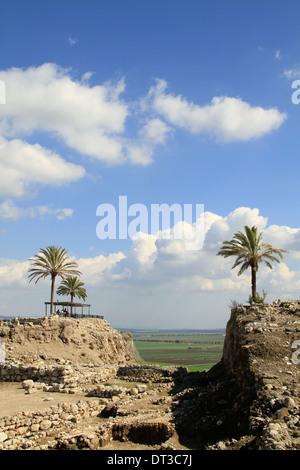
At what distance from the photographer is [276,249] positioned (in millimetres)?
24438

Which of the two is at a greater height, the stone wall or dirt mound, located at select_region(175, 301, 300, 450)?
dirt mound, located at select_region(175, 301, 300, 450)

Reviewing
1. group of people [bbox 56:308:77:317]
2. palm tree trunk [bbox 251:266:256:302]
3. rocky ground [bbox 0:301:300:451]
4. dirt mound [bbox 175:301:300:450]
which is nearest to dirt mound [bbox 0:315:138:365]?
group of people [bbox 56:308:77:317]

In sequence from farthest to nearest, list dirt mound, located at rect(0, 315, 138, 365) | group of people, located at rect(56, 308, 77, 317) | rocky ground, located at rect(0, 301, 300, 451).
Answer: group of people, located at rect(56, 308, 77, 317) < dirt mound, located at rect(0, 315, 138, 365) < rocky ground, located at rect(0, 301, 300, 451)

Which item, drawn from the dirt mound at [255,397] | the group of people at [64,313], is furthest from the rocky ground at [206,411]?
the group of people at [64,313]

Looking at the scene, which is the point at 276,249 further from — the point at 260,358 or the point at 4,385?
the point at 4,385

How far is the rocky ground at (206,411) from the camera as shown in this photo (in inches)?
387

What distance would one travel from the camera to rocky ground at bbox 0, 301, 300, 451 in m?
9.82

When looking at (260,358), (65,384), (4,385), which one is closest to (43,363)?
(4,385)

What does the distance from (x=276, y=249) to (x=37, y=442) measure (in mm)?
19436

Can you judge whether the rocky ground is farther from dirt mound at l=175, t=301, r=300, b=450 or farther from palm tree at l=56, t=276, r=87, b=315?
palm tree at l=56, t=276, r=87, b=315

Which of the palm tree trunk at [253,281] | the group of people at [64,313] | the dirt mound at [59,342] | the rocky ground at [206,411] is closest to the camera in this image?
the rocky ground at [206,411]

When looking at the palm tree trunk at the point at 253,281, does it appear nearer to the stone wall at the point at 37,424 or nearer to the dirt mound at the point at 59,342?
the stone wall at the point at 37,424

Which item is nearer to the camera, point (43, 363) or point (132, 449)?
point (132, 449)

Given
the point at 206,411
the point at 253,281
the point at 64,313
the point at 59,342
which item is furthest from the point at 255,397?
the point at 64,313
